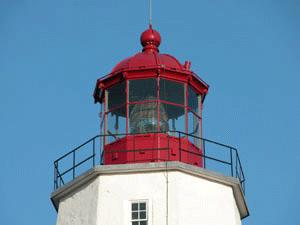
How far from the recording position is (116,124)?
112ft

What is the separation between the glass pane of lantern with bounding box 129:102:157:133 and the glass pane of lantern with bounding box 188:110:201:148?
113 cm

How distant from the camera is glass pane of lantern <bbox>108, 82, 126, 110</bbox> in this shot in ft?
113

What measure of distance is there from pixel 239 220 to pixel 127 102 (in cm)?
456

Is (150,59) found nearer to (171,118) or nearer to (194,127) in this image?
(171,118)

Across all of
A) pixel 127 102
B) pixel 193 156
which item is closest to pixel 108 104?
pixel 127 102

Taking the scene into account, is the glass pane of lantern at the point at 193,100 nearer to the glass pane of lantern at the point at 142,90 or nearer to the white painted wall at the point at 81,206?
the glass pane of lantern at the point at 142,90

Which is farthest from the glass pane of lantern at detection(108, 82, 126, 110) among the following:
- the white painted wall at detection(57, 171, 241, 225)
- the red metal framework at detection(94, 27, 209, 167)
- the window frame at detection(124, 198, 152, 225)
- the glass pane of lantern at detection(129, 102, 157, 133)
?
the window frame at detection(124, 198, 152, 225)

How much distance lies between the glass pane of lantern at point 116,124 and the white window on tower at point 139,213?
90.7 inches

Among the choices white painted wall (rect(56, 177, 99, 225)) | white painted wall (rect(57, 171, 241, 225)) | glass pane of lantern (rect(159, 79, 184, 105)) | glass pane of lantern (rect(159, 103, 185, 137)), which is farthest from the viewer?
glass pane of lantern (rect(159, 79, 184, 105))

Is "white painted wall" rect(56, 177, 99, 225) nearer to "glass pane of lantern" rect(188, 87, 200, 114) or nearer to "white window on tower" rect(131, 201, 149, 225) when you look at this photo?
"white window on tower" rect(131, 201, 149, 225)

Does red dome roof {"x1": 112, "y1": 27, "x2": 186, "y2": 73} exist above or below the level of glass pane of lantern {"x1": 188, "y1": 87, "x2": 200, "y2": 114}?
above

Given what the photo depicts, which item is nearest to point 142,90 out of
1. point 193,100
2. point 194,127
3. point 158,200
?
point 193,100

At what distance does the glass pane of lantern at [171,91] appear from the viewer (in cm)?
3412

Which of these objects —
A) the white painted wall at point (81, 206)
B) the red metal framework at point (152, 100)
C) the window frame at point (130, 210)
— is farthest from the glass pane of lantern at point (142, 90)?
the window frame at point (130, 210)
